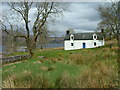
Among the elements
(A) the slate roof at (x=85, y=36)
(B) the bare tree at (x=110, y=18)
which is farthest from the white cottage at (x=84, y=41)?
(B) the bare tree at (x=110, y=18)

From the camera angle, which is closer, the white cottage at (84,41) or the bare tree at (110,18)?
the bare tree at (110,18)

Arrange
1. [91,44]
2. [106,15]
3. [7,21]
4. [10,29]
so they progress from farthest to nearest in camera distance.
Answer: [91,44], [106,15], [10,29], [7,21]

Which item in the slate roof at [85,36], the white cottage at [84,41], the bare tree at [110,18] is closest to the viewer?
the bare tree at [110,18]

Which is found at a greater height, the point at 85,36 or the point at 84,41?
the point at 85,36

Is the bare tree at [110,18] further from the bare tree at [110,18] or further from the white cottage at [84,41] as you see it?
the white cottage at [84,41]

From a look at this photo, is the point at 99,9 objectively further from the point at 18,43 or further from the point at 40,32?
the point at 18,43

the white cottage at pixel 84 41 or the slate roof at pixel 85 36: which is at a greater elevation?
the slate roof at pixel 85 36

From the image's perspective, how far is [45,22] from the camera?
16906 mm

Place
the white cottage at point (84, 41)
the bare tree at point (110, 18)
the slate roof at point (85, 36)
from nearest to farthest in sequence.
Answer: the bare tree at point (110, 18) → the white cottage at point (84, 41) → the slate roof at point (85, 36)

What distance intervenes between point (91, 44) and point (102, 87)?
1373 inches

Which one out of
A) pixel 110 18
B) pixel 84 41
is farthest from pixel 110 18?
pixel 84 41

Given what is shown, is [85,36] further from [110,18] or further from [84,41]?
[110,18]

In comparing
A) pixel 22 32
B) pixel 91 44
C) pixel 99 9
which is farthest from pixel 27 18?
pixel 91 44

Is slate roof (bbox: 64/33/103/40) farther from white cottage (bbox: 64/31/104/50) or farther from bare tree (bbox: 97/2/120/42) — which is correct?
bare tree (bbox: 97/2/120/42)
